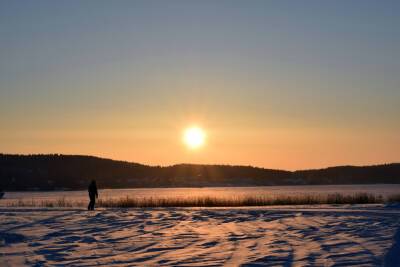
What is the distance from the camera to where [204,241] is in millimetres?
14211

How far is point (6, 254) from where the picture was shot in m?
12.6

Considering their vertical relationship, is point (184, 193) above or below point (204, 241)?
above

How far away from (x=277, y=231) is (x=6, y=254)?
7.64m

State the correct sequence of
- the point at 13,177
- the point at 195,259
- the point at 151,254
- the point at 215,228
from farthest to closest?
1. the point at 13,177
2. the point at 215,228
3. the point at 151,254
4. the point at 195,259

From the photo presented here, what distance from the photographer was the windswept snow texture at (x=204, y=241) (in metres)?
11.2

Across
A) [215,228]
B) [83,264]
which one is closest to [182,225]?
[215,228]

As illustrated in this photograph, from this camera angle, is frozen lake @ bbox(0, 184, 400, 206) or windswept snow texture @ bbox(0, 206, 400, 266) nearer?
windswept snow texture @ bbox(0, 206, 400, 266)

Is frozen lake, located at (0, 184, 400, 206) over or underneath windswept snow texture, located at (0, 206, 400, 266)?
over

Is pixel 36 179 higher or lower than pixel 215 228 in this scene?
higher

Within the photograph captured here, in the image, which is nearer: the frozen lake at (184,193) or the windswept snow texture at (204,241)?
the windswept snow texture at (204,241)

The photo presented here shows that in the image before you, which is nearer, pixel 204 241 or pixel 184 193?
pixel 204 241

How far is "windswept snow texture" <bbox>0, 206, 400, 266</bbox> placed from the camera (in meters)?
11.2

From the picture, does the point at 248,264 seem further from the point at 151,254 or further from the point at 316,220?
the point at 316,220

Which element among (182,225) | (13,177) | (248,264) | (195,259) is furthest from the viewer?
(13,177)
